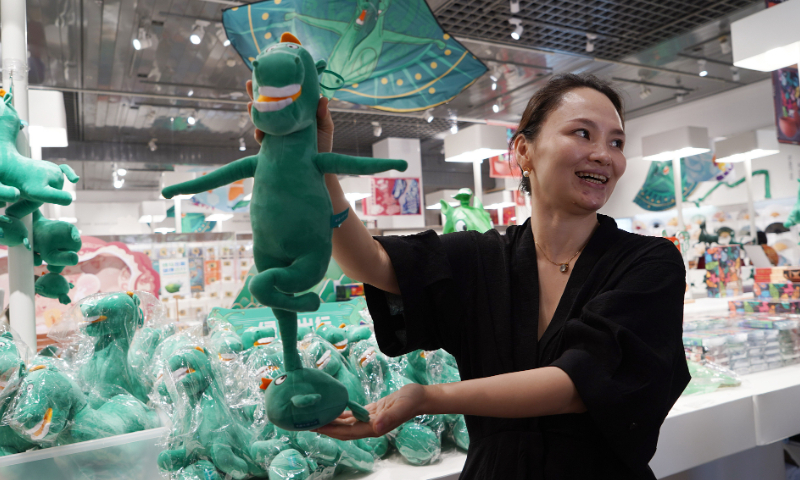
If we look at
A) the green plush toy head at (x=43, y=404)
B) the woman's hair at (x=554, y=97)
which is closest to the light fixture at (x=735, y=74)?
the woman's hair at (x=554, y=97)

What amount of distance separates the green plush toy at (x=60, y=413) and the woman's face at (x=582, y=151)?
1084 millimetres

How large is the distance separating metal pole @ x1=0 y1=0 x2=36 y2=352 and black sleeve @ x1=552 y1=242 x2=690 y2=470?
4.42 ft

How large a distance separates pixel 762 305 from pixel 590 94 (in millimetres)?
2430

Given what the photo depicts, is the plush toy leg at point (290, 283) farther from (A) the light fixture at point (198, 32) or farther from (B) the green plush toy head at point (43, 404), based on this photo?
(A) the light fixture at point (198, 32)

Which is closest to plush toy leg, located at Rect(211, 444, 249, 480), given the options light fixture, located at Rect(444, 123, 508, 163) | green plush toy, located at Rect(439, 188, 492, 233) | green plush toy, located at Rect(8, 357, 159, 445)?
green plush toy, located at Rect(8, 357, 159, 445)

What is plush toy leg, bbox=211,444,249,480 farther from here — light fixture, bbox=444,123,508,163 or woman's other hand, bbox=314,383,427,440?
light fixture, bbox=444,123,508,163

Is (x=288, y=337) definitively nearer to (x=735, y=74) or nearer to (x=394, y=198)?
(x=394, y=198)

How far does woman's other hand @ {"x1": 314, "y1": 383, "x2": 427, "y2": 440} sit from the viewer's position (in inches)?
29.5

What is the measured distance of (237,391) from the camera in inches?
54.0

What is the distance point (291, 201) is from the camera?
2.24ft

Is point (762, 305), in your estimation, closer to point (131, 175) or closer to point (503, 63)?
point (503, 63)

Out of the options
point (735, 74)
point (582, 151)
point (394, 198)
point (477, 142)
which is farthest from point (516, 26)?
point (582, 151)

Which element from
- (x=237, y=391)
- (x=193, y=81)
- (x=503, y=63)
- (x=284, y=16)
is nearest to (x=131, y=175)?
(x=193, y=81)

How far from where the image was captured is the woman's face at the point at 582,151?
1000mm
